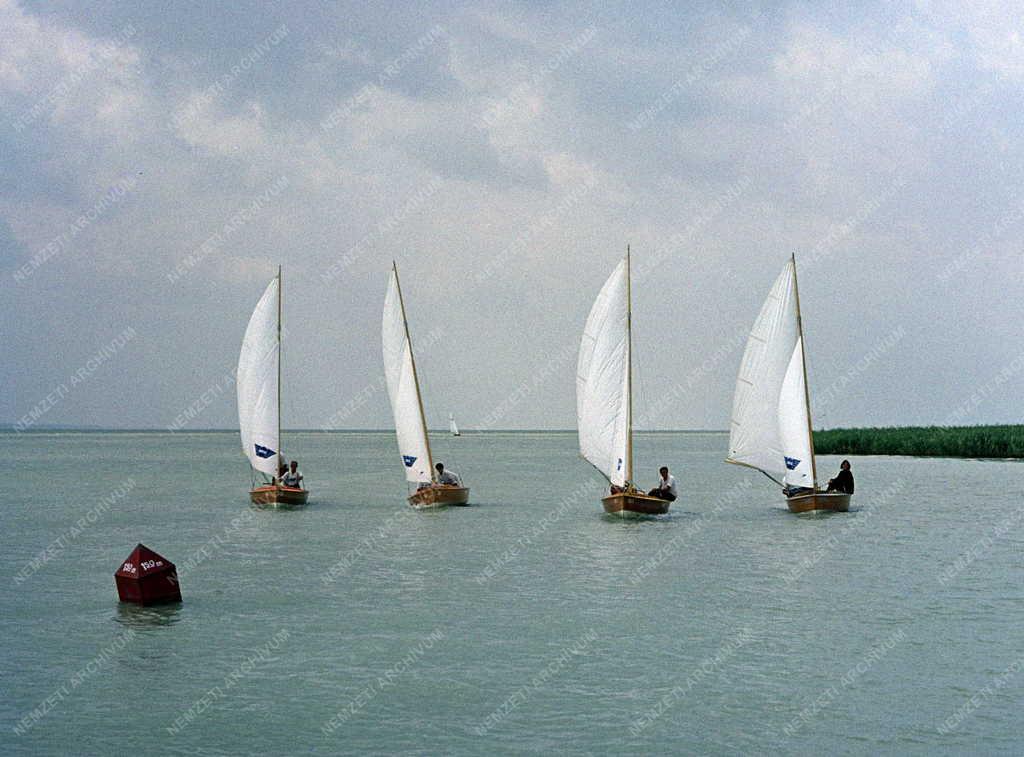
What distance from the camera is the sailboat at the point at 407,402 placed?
4022 cm

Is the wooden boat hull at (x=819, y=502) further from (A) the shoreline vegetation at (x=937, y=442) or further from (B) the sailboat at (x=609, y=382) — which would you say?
(A) the shoreline vegetation at (x=937, y=442)

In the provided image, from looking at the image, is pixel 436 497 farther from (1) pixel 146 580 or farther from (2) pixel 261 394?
(1) pixel 146 580

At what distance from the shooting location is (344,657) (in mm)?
15750

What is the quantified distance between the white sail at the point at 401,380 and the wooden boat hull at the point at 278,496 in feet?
15.0

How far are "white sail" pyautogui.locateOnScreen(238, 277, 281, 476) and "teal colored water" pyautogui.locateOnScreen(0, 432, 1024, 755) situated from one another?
6.64 metres

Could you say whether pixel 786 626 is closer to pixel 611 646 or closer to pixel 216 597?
pixel 611 646

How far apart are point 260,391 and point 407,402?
6268mm

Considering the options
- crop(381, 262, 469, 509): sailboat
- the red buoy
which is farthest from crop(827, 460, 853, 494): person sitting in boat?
the red buoy

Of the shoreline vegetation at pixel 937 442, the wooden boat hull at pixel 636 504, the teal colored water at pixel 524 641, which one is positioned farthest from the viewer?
the shoreline vegetation at pixel 937 442

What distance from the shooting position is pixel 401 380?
40875 mm

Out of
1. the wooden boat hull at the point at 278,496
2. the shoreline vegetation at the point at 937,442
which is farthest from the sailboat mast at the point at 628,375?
the shoreline vegetation at the point at 937,442

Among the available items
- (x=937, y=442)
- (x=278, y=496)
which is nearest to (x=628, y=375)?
(x=278, y=496)

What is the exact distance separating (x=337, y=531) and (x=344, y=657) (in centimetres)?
1903

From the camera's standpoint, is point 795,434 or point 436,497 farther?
point 436,497
